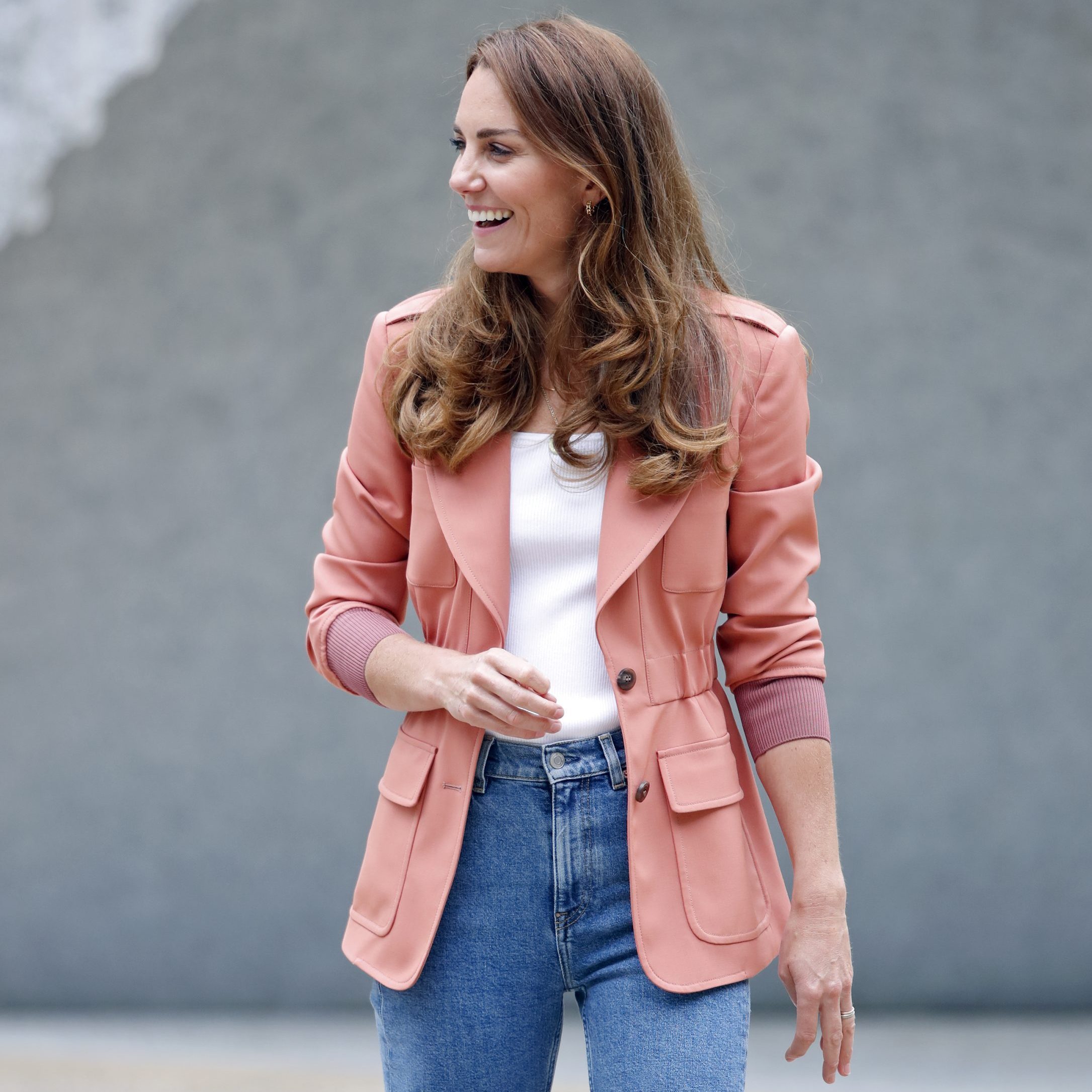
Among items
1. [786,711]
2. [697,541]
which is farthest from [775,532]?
[786,711]

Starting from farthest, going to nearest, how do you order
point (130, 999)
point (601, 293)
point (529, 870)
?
point (130, 999), point (601, 293), point (529, 870)

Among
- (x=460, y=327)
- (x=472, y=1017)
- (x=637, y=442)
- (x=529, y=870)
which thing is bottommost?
(x=472, y=1017)

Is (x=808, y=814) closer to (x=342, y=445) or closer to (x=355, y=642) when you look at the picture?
(x=355, y=642)

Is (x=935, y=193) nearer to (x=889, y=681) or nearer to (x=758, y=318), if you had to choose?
Result: (x=889, y=681)

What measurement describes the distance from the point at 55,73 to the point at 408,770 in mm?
2599

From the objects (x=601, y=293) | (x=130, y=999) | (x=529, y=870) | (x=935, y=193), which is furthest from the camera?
(x=130, y=999)

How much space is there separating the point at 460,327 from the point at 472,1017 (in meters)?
0.81

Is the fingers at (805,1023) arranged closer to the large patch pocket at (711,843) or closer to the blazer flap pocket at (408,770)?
the large patch pocket at (711,843)

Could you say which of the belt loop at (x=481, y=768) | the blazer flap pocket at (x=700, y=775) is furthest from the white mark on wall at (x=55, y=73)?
the blazer flap pocket at (x=700, y=775)

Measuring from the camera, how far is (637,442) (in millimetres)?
1479

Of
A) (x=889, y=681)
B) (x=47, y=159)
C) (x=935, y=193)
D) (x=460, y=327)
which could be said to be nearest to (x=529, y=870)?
(x=460, y=327)

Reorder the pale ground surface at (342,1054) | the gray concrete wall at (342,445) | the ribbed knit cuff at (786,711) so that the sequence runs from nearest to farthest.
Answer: the ribbed knit cuff at (786,711), the pale ground surface at (342,1054), the gray concrete wall at (342,445)

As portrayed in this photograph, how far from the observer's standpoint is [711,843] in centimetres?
146

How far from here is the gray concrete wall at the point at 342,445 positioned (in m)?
3.22
